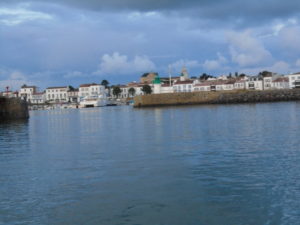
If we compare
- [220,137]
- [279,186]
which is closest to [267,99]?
[220,137]

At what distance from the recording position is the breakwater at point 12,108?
→ 223 ft

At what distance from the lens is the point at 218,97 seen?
124125 mm

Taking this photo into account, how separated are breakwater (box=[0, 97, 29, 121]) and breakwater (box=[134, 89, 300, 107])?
6276 centimetres

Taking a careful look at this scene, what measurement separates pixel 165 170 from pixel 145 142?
10953mm

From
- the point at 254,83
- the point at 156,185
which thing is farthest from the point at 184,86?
the point at 156,185

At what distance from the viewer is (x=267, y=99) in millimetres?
119875

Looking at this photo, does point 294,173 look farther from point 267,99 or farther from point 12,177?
point 267,99

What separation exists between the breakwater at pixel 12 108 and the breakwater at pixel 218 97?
6276cm

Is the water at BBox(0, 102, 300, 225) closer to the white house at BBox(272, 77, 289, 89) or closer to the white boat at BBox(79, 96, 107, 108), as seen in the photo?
the white house at BBox(272, 77, 289, 89)

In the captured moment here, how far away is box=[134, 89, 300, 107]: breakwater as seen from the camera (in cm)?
11969

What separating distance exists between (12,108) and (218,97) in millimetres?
68944

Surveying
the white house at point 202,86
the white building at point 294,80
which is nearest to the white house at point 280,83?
the white building at point 294,80

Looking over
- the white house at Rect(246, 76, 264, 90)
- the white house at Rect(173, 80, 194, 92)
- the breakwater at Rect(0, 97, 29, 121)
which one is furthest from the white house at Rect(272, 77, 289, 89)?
the breakwater at Rect(0, 97, 29, 121)

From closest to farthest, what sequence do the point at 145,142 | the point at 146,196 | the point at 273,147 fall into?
the point at 146,196, the point at 273,147, the point at 145,142
